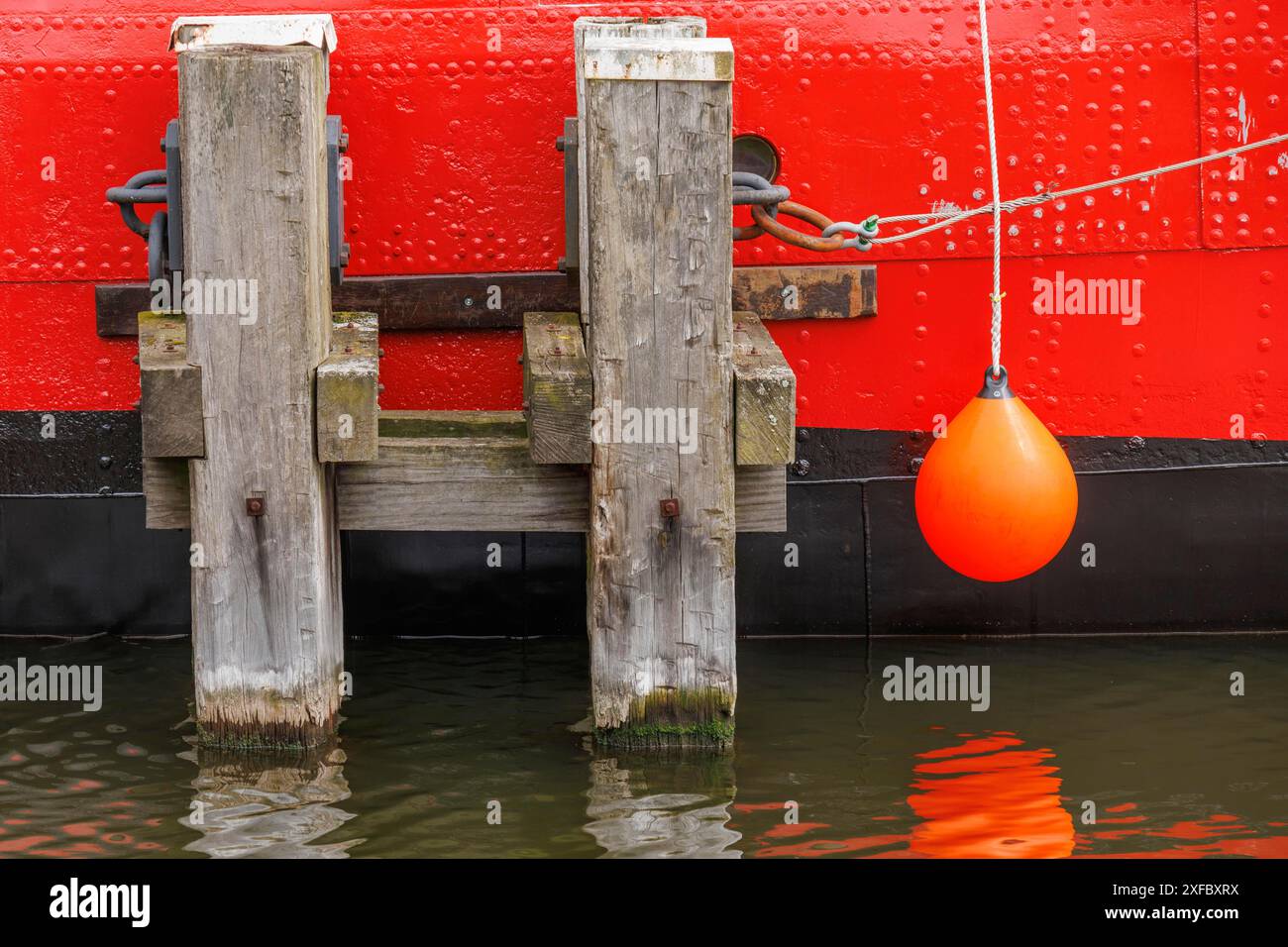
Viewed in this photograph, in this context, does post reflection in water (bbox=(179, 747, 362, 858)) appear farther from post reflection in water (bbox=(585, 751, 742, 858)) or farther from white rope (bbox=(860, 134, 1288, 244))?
white rope (bbox=(860, 134, 1288, 244))

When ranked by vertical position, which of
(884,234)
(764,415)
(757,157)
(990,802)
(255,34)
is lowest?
(990,802)

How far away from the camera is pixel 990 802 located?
16.2 feet

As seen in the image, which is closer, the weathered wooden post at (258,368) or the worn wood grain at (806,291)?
the weathered wooden post at (258,368)

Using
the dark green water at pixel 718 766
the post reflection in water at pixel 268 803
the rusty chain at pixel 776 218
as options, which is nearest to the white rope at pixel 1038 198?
the rusty chain at pixel 776 218

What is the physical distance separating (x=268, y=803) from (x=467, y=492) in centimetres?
112

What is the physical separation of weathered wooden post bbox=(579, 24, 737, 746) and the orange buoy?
0.93 metres

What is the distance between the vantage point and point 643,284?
15.8ft

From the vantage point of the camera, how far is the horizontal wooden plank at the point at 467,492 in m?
5.09

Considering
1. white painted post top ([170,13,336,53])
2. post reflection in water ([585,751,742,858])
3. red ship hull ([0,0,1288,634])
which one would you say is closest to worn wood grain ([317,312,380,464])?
white painted post top ([170,13,336,53])

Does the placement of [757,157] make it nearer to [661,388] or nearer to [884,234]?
[884,234]

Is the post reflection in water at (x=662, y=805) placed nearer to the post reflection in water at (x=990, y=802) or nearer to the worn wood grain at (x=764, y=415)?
the post reflection in water at (x=990, y=802)

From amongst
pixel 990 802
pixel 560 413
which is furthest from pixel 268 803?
pixel 990 802

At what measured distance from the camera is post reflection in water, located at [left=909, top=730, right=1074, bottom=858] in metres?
4.63

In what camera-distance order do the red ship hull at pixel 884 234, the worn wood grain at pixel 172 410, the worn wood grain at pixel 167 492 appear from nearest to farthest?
1. the worn wood grain at pixel 172 410
2. the worn wood grain at pixel 167 492
3. the red ship hull at pixel 884 234
